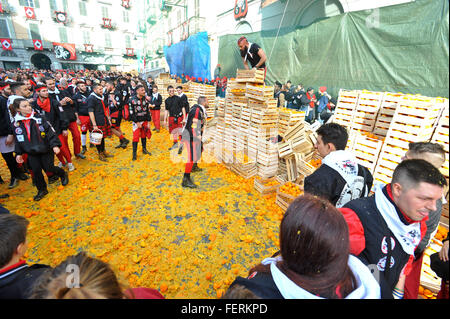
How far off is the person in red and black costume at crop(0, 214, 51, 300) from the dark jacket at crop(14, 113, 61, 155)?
4.16 m

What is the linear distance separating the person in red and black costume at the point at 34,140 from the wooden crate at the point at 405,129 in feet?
26.0

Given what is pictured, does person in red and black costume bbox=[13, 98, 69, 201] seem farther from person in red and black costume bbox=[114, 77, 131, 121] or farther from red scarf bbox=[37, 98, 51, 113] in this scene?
person in red and black costume bbox=[114, 77, 131, 121]

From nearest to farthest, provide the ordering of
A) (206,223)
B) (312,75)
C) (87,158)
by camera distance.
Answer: (206,223)
(87,158)
(312,75)

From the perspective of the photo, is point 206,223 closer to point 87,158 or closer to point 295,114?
point 295,114

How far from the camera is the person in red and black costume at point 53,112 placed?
5.96 m

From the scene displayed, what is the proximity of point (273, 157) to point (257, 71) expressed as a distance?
9.55 feet

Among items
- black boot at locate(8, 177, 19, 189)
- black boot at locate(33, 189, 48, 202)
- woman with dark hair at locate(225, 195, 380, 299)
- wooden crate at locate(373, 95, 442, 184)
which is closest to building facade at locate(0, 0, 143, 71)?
black boot at locate(8, 177, 19, 189)

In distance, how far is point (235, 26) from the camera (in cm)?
1852

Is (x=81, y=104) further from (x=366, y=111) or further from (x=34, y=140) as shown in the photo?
(x=366, y=111)

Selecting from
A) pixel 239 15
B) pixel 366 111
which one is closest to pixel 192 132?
pixel 366 111

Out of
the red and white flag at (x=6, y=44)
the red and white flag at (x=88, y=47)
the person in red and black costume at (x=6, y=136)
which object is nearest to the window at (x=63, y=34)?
the red and white flag at (x=88, y=47)

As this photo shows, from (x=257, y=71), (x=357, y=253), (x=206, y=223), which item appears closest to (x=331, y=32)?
(x=257, y=71)

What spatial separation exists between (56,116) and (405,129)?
948 cm

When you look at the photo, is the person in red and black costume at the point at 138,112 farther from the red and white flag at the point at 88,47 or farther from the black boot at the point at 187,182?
the red and white flag at the point at 88,47
